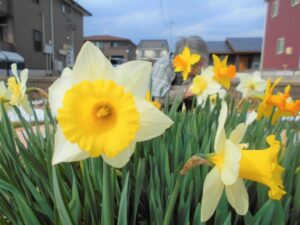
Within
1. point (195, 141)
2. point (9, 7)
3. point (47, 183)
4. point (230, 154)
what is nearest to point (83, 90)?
point (230, 154)

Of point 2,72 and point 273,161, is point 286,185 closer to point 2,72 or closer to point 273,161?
point 273,161

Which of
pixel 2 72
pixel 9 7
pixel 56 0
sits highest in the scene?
pixel 56 0

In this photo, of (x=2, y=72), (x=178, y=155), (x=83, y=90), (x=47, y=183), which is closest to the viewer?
(x=83, y=90)

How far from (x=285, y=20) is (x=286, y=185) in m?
19.4

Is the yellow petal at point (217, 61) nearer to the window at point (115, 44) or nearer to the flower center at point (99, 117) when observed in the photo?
the flower center at point (99, 117)

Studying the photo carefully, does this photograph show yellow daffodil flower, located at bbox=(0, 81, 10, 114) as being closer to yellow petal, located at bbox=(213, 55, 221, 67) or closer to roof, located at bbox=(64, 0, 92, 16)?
yellow petal, located at bbox=(213, 55, 221, 67)

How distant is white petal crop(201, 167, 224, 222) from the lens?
480mm

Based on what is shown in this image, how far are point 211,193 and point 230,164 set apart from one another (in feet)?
0.23

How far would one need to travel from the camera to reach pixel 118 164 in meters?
0.46

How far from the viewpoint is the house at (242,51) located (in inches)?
1200

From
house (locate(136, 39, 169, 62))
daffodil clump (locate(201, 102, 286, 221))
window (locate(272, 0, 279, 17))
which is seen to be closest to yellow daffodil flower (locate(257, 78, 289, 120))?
daffodil clump (locate(201, 102, 286, 221))

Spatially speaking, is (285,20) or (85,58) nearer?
(85,58)

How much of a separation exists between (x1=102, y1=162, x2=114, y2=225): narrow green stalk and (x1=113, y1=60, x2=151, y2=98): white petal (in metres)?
0.14

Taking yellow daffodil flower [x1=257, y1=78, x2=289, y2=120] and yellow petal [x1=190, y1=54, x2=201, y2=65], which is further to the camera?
yellow petal [x1=190, y1=54, x2=201, y2=65]
